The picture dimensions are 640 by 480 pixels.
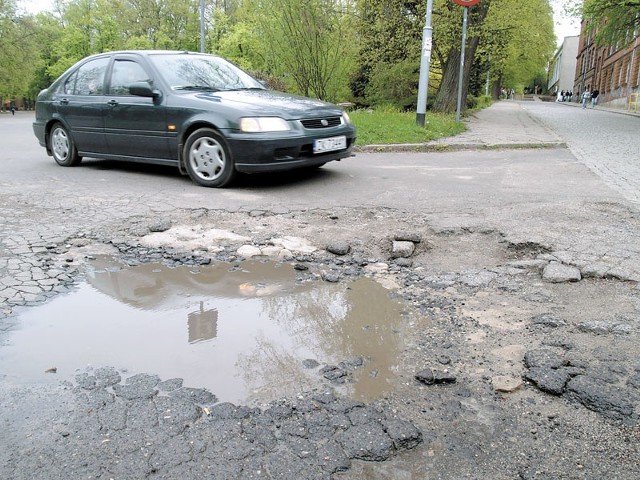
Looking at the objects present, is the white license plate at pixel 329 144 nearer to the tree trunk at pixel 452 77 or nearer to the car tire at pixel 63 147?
the car tire at pixel 63 147

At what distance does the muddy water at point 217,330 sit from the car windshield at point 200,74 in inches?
144

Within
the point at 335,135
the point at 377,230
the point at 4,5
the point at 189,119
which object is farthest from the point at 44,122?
the point at 4,5

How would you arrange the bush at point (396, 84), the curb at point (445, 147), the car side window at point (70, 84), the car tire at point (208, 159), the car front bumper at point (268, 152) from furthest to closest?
1. the bush at point (396, 84)
2. the curb at point (445, 147)
3. the car side window at point (70, 84)
4. the car tire at point (208, 159)
5. the car front bumper at point (268, 152)

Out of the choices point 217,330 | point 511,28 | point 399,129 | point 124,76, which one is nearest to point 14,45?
point 511,28

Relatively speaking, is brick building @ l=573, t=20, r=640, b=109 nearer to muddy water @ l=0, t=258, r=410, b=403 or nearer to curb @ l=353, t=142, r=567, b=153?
curb @ l=353, t=142, r=567, b=153

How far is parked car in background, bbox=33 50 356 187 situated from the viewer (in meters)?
6.14

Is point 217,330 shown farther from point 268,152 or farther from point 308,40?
point 308,40

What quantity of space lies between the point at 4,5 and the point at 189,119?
4358cm

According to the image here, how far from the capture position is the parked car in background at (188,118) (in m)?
6.14

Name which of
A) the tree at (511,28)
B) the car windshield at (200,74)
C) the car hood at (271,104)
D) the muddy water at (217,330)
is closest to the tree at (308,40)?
the tree at (511,28)

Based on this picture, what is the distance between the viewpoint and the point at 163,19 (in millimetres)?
51312

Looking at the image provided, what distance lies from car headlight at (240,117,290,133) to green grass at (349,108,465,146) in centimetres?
458

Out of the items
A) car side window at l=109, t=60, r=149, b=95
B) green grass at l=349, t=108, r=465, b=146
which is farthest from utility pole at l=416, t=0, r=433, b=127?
car side window at l=109, t=60, r=149, b=95

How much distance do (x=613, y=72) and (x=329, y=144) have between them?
5679cm
